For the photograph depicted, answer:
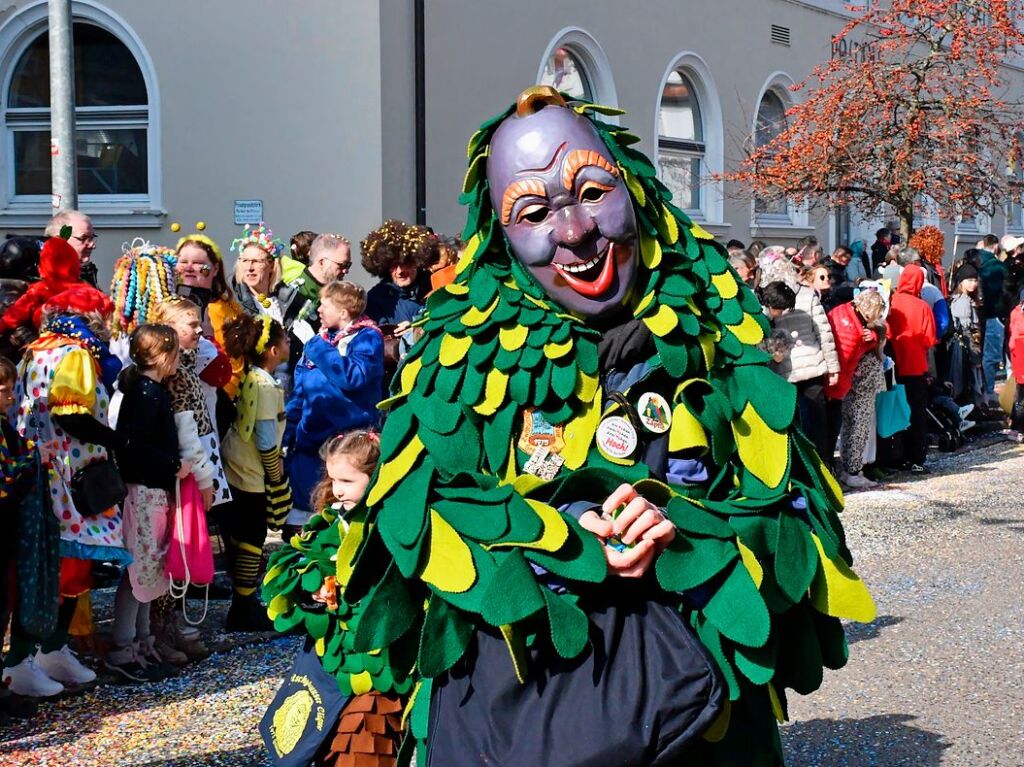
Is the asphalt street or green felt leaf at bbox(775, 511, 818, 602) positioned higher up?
green felt leaf at bbox(775, 511, 818, 602)

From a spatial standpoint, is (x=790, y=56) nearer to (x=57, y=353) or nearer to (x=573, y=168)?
(x=57, y=353)

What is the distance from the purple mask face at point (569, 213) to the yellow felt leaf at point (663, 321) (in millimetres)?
89

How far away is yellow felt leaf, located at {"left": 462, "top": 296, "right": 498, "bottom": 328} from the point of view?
295 centimetres

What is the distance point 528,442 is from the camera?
288 cm

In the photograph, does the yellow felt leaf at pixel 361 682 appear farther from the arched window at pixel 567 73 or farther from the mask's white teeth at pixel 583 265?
the arched window at pixel 567 73

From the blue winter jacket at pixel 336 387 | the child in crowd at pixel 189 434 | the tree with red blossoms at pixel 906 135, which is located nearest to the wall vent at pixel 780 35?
the tree with red blossoms at pixel 906 135

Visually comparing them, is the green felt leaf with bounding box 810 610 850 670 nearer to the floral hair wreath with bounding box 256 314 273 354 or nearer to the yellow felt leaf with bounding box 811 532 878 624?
the yellow felt leaf with bounding box 811 532 878 624

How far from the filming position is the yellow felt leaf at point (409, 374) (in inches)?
118

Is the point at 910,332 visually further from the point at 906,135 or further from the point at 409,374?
the point at 409,374

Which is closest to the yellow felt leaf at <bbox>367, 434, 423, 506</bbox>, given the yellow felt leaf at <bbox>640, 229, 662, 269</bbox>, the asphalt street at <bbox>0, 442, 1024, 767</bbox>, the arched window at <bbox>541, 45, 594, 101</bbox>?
the yellow felt leaf at <bbox>640, 229, 662, 269</bbox>

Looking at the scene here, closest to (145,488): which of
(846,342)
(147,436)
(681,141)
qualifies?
(147,436)

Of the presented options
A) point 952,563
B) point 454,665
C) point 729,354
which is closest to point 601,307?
point 729,354

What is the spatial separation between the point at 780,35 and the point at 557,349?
674 inches

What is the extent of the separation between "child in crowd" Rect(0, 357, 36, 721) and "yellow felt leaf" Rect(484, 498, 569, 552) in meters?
2.81
